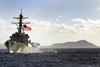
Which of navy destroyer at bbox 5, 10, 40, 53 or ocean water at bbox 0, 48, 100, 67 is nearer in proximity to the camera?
ocean water at bbox 0, 48, 100, 67

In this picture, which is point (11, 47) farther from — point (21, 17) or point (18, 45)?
point (21, 17)

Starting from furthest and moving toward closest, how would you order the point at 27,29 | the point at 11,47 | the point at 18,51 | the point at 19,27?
the point at 19,27 < the point at 27,29 < the point at 18,51 < the point at 11,47

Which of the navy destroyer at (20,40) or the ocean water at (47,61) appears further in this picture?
the navy destroyer at (20,40)

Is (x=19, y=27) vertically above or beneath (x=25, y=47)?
above

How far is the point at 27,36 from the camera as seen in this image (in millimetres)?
69062

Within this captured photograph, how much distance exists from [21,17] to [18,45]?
60.3ft

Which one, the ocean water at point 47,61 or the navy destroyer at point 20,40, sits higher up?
the navy destroyer at point 20,40

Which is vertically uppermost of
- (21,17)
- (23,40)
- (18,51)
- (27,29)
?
(21,17)

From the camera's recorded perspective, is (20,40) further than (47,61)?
Yes

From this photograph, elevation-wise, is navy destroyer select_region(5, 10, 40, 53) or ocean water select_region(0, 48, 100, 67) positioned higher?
navy destroyer select_region(5, 10, 40, 53)

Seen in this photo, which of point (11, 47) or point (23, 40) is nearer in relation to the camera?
point (11, 47)

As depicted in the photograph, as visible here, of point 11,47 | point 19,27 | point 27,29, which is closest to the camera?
point 11,47

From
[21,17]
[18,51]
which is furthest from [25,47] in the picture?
[21,17]

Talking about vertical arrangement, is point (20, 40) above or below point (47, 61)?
above
